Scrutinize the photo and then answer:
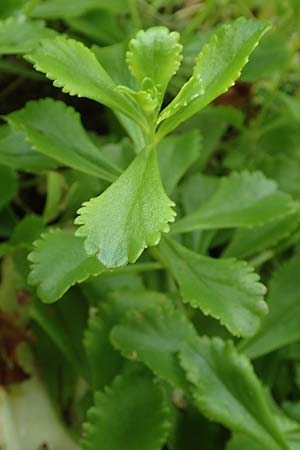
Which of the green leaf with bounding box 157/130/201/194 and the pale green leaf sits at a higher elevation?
the green leaf with bounding box 157/130/201/194

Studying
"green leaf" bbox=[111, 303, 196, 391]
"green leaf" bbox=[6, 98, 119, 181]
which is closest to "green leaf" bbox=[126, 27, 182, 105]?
"green leaf" bbox=[6, 98, 119, 181]

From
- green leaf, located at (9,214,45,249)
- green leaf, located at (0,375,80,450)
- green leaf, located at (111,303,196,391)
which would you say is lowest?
green leaf, located at (0,375,80,450)

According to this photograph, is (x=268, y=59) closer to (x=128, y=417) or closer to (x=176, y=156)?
(x=176, y=156)

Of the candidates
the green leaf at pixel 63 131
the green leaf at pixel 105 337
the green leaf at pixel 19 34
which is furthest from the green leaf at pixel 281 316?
the green leaf at pixel 19 34

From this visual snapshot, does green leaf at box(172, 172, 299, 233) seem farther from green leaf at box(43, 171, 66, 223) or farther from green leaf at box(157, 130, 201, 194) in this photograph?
green leaf at box(43, 171, 66, 223)

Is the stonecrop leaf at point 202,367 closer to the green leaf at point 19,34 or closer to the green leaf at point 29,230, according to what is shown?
the green leaf at point 29,230

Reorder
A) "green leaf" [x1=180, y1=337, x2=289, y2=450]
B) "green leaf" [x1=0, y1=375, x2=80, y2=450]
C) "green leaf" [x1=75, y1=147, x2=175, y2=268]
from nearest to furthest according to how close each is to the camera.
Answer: "green leaf" [x1=75, y1=147, x2=175, y2=268] < "green leaf" [x1=180, y1=337, x2=289, y2=450] < "green leaf" [x1=0, y1=375, x2=80, y2=450]
